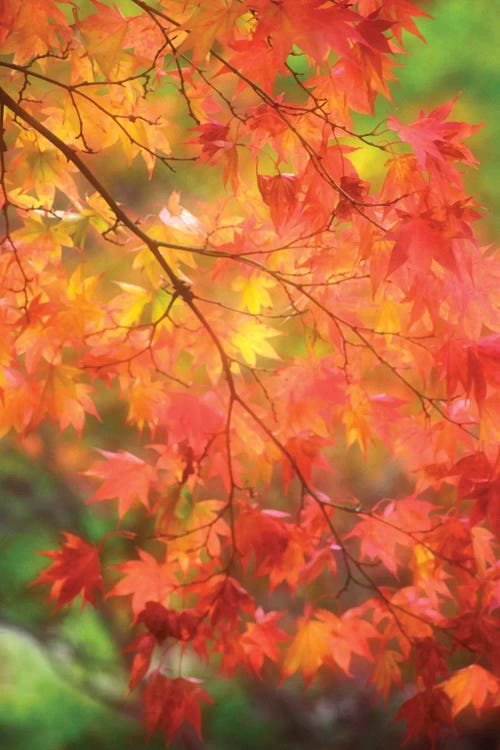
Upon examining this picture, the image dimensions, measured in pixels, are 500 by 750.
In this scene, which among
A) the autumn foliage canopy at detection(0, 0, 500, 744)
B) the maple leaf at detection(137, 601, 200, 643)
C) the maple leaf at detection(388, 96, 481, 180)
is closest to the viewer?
the maple leaf at detection(388, 96, 481, 180)

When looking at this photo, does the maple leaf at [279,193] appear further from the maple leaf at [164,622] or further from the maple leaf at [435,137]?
the maple leaf at [164,622]

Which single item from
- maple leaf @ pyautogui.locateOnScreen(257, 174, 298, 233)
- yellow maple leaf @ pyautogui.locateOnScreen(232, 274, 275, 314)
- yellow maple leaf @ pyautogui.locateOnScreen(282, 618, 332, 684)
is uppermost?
maple leaf @ pyautogui.locateOnScreen(257, 174, 298, 233)

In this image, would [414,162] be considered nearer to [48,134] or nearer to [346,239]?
[346,239]

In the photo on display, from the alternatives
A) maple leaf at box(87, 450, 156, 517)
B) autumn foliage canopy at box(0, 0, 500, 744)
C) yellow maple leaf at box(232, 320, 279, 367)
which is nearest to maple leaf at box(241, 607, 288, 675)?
autumn foliage canopy at box(0, 0, 500, 744)

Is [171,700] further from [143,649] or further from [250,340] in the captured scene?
[250,340]

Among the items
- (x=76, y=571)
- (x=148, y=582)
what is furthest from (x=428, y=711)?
(x=76, y=571)

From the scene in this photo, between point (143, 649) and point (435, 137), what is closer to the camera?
point (435, 137)

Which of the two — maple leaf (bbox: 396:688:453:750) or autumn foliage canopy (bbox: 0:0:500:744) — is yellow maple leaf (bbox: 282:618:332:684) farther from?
maple leaf (bbox: 396:688:453:750)

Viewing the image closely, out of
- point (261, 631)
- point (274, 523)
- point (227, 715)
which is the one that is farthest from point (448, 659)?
point (274, 523)

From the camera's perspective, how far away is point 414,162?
1382mm

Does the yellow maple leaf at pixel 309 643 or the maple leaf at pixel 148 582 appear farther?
the yellow maple leaf at pixel 309 643

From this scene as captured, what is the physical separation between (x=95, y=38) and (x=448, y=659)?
2.40 meters

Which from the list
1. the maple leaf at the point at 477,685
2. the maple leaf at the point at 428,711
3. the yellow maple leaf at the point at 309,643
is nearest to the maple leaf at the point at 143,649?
the yellow maple leaf at the point at 309,643

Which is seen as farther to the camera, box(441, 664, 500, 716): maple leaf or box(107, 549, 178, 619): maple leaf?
box(441, 664, 500, 716): maple leaf
